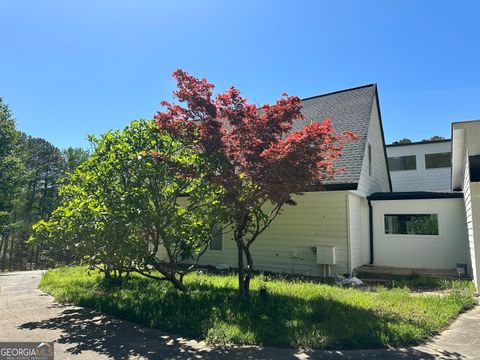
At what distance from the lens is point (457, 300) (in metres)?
6.19

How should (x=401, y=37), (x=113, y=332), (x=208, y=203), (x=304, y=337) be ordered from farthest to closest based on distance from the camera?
(x=401, y=37) < (x=208, y=203) < (x=113, y=332) < (x=304, y=337)

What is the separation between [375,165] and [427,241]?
3791mm

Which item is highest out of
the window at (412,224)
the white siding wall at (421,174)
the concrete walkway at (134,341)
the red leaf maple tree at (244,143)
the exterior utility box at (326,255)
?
the white siding wall at (421,174)

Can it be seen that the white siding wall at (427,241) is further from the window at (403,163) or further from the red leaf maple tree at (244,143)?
the window at (403,163)

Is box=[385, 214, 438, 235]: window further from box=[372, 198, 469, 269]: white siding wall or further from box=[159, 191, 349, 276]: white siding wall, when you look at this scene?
box=[159, 191, 349, 276]: white siding wall

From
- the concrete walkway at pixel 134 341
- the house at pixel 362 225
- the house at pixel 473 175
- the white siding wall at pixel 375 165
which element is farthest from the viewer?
the white siding wall at pixel 375 165

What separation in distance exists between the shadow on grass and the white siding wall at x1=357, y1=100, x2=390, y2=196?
660 cm

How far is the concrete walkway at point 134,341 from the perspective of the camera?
3973 mm

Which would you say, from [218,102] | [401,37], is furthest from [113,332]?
[401,37]

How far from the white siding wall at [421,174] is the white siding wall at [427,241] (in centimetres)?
1002

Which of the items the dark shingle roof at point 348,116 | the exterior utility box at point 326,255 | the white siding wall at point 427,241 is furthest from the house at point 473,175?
the exterior utility box at point 326,255

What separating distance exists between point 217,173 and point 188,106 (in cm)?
148

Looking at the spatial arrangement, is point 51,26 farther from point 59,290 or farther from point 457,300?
point 457,300

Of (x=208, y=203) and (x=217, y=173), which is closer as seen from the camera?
(x=217, y=173)
